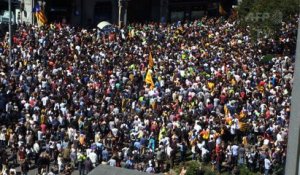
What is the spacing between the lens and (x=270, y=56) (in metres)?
43.7

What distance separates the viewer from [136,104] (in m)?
30.1

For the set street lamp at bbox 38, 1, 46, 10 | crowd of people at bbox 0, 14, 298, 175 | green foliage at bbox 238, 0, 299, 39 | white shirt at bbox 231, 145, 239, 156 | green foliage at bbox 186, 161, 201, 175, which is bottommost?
green foliage at bbox 186, 161, 201, 175

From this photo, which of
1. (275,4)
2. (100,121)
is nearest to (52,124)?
(100,121)

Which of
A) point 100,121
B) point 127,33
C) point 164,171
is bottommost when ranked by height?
point 164,171

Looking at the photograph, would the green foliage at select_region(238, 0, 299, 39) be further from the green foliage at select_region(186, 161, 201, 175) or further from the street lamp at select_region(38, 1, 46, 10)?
the green foliage at select_region(186, 161, 201, 175)

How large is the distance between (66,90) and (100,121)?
13.5 feet

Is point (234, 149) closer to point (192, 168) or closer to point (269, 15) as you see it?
point (192, 168)

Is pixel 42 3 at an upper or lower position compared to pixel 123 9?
upper

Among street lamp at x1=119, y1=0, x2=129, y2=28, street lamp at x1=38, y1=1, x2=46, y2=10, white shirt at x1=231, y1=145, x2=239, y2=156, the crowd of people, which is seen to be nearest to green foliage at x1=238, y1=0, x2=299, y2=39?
the crowd of people

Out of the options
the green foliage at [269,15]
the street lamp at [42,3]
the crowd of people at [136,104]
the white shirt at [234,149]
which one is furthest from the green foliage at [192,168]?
the street lamp at [42,3]

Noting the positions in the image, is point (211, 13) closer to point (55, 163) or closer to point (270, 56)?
point (270, 56)

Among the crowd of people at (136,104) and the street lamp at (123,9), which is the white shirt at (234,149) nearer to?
the crowd of people at (136,104)

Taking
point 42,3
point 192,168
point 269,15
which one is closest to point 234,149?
point 192,168

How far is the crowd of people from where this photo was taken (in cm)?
2469
